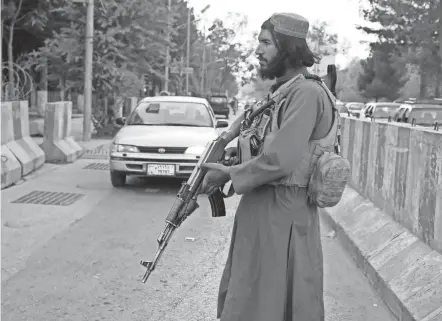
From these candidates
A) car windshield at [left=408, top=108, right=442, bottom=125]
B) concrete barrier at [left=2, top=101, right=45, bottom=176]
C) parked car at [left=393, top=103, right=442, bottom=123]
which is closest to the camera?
concrete barrier at [left=2, top=101, right=45, bottom=176]

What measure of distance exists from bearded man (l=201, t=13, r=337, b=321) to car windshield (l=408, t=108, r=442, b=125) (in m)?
13.9

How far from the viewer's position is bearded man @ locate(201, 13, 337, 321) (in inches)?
122

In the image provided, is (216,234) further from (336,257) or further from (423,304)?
(423,304)

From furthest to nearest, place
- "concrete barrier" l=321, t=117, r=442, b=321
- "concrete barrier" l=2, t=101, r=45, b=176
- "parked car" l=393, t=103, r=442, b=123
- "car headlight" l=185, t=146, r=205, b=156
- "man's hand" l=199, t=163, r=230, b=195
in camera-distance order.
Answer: "parked car" l=393, t=103, r=442, b=123
"concrete barrier" l=2, t=101, r=45, b=176
"car headlight" l=185, t=146, r=205, b=156
"concrete barrier" l=321, t=117, r=442, b=321
"man's hand" l=199, t=163, r=230, b=195

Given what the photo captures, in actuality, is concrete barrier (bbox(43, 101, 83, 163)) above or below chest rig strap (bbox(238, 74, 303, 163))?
below

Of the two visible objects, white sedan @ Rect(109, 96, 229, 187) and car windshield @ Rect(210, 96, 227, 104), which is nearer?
white sedan @ Rect(109, 96, 229, 187)

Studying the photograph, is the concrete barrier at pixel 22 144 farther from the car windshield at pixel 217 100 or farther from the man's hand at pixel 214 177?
the car windshield at pixel 217 100

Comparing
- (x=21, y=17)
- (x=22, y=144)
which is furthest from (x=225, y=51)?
(x=22, y=144)

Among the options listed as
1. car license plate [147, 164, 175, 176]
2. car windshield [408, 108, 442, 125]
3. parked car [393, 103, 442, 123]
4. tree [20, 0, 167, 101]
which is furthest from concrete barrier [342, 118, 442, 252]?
tree [20, 0, 167, 101]

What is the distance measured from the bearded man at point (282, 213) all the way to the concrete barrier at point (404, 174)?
257 centimetres

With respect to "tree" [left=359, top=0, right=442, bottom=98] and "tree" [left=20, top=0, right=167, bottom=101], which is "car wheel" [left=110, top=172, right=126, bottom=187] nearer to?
"tree" [left=20, top=0, right=167, bottom=101]

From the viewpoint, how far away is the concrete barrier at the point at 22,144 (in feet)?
39.3

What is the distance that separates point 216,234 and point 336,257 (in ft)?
4.90

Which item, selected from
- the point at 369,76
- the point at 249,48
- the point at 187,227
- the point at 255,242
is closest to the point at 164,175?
the point at 187,227
